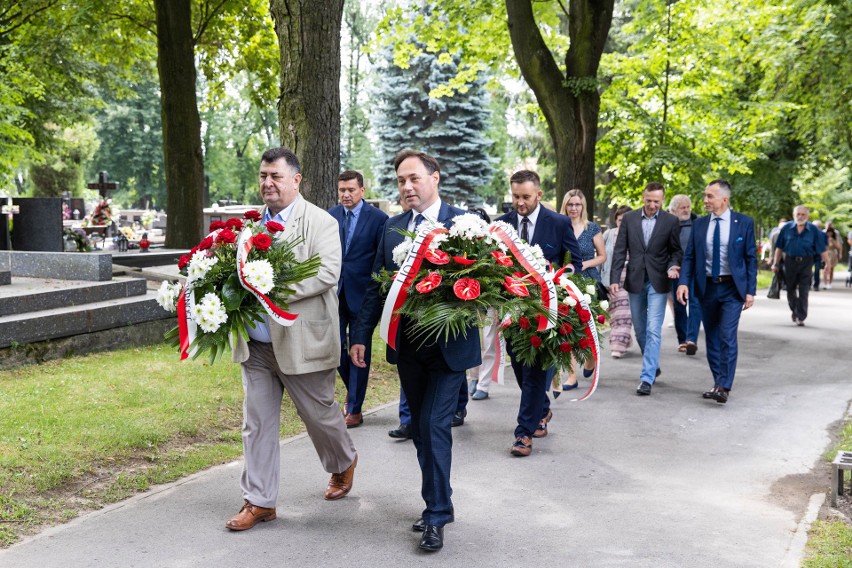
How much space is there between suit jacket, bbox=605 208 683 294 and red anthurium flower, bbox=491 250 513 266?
533cm

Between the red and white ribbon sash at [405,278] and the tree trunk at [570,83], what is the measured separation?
36.1ft

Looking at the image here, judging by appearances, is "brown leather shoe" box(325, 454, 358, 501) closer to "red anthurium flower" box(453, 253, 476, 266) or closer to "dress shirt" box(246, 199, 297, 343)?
"dress shirt" box(246, 199, 297, 343)

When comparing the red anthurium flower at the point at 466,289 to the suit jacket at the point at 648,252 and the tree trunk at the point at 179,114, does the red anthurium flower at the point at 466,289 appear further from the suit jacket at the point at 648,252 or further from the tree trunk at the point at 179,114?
the tree trunk at the point at 179,114

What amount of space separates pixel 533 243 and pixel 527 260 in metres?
2.02

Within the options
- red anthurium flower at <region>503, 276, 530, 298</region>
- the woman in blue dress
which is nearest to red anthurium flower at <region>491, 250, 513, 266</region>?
red anthurium flower at <region>503, 276, 530, 298</region>

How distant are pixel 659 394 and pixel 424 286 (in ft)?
18.2

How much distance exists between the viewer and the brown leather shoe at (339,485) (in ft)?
19.8

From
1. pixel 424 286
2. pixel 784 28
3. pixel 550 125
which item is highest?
pixel 784 28

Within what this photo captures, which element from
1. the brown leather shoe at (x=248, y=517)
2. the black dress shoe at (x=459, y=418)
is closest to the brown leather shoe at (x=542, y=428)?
the black dress shoe at (x=459, y=418)

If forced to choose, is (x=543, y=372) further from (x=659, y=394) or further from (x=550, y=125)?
(x=550, y=125)

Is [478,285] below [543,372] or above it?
above

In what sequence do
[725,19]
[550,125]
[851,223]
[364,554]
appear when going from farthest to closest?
[851,223]
[725,19]
[550,125]
[364,554]

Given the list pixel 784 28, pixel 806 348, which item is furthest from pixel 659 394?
pixel 784 28

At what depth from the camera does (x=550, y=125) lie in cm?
1620
